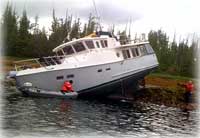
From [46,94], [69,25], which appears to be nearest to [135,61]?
[46,94]

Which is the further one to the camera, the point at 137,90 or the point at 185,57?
the point at 185,57

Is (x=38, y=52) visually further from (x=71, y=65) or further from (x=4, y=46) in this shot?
(x=71, y=65)

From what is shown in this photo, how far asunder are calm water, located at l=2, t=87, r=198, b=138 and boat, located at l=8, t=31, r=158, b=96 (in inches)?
70.2

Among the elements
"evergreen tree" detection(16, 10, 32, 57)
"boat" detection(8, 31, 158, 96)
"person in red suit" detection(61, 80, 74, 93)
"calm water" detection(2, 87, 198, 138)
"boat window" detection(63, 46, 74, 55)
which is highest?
"evergreen tree" detection(16, 10, 32, 57)

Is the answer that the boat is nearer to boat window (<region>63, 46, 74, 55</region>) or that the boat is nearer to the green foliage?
boat window (<region>63, 46, 74, 55</region>)

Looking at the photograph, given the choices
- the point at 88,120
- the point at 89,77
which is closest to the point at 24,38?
the point at 89,77

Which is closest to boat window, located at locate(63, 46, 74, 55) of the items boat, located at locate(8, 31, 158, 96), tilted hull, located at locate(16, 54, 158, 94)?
boat, located at locate(8, 31, 158, 96)

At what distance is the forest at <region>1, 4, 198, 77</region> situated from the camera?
230 feet

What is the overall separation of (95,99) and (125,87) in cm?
267

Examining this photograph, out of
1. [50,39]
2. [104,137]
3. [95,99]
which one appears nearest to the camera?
[104,137]

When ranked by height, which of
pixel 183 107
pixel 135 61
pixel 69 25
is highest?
pixel 69 25

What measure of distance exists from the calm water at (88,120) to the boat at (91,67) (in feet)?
5.85

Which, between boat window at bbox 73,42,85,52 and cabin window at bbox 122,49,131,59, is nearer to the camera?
boat window at bbox 73,42,85,52

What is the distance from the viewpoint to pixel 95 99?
29.3 m
